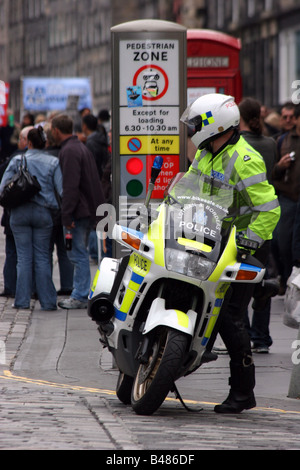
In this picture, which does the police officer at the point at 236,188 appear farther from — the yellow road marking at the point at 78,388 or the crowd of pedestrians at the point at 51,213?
the crowd of pedestrians at the point at 51,213

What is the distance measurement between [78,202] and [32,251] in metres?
0.69

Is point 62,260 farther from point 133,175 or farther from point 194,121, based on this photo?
point 194,121

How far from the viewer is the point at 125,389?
752cm

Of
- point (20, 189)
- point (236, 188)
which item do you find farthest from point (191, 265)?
point (20, 189)

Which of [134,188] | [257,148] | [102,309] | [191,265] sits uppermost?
[257,148]

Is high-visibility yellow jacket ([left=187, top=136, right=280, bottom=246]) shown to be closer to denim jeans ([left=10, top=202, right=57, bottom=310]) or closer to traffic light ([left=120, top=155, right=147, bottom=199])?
traffic light ([left=120, top=155, right=147, bottom=199])

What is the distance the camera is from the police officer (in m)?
7.29

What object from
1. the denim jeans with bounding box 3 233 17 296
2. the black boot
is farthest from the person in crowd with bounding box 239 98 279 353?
the denim jeans with bounding box 3 233 17 296

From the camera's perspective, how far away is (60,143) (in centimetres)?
1336

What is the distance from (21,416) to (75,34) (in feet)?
344

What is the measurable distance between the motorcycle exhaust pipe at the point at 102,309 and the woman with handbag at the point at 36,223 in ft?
17.9

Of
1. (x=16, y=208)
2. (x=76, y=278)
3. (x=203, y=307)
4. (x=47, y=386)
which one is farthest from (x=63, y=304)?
(x=203, y=307)

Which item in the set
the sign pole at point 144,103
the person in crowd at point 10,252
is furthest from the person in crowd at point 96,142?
the sign pole at point 144,103

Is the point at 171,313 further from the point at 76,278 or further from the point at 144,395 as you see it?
the point at 76,278
